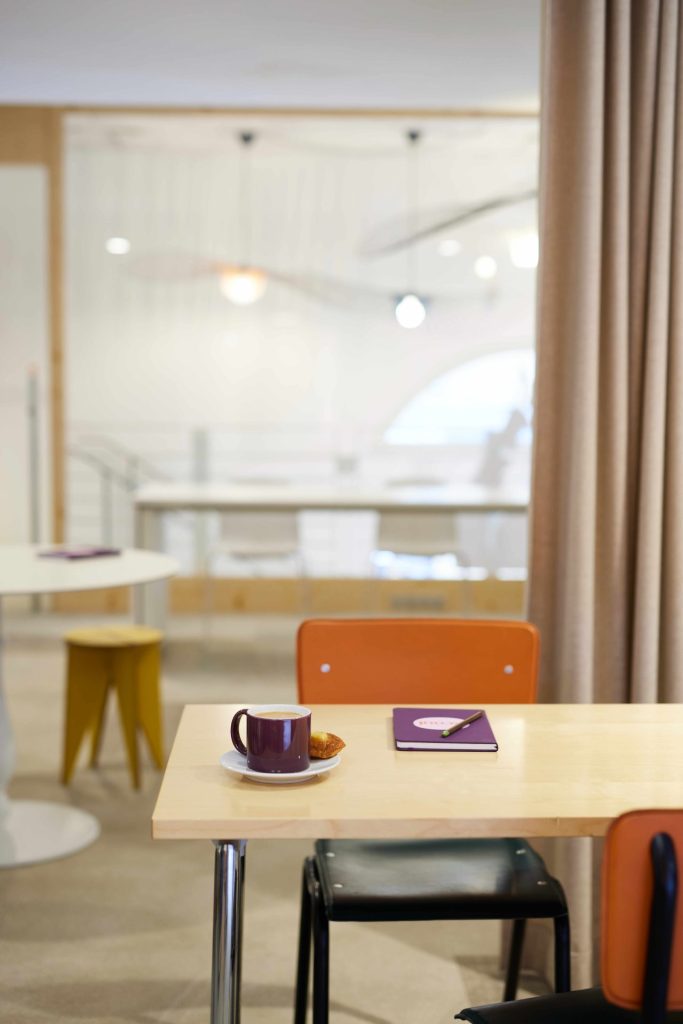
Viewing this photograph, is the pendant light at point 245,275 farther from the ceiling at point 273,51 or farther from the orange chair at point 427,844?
the orange chair at point 427,844

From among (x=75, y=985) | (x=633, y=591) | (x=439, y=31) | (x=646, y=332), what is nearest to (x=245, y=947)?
(x=75, y=985)

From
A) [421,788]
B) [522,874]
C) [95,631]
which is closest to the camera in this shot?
[421,788]

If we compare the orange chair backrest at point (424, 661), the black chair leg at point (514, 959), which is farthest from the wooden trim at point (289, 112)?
the black chair leg at point (514, 959)

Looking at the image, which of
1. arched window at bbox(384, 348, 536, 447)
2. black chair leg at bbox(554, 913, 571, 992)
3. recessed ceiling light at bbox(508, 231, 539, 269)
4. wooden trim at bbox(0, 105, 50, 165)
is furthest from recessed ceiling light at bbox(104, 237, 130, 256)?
black chair leg at bbox(554, 913, 571, 992)

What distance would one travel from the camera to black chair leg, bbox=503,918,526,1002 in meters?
2.19

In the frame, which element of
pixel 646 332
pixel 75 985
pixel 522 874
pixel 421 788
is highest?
pixel 646 332

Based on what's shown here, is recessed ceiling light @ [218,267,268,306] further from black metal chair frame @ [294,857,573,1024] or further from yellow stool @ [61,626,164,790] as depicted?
black metal chair frame @ [294,857,573,1024]

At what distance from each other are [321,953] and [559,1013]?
1.40 ft

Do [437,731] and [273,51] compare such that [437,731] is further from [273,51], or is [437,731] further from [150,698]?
[150,698]

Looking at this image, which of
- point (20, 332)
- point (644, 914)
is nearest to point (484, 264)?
point (20, 332)

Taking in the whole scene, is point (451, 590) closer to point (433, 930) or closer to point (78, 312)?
point (78, 312)

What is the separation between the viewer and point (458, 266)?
6.74m

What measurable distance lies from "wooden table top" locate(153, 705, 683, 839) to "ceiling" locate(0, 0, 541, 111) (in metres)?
1.72

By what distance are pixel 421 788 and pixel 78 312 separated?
18.8ft
